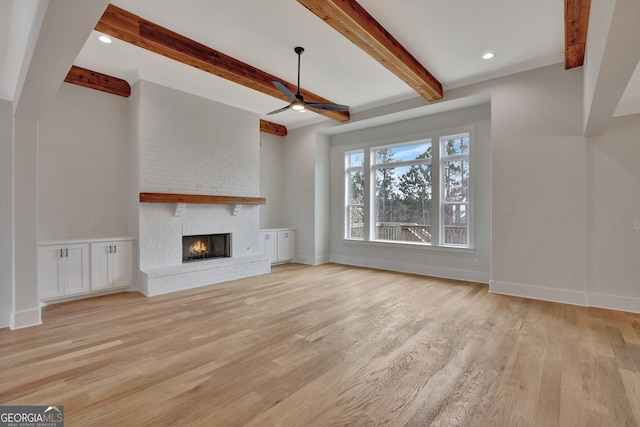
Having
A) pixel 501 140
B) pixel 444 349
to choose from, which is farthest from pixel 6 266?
pixel 501 140

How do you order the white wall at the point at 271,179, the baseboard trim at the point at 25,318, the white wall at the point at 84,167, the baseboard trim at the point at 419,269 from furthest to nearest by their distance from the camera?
the white wall at the point at 271,179
the baseboard trim at the point at 419,269
the white wall at the point at 84,167
the baseboard trim at the point at 25,318

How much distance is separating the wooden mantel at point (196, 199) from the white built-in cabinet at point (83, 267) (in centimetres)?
76

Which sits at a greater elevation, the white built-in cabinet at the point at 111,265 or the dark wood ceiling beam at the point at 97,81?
the dark wood ceiling beam at the point at 97,81

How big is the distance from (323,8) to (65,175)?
4343 mm

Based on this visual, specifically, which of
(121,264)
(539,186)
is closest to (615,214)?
(539,186)

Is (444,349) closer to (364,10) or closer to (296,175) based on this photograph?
(364,10)

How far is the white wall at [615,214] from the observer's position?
12.3 feet

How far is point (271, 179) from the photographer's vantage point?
7.56 metres

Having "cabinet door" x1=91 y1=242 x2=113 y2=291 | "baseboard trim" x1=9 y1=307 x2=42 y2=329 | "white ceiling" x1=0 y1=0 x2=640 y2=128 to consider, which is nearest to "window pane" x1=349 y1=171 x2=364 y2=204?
"white ceiling" x1=0 y1=0 x2=640 y2=128

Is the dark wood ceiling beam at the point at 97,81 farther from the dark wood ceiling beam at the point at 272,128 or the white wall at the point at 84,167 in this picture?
the dark wood ceiling beam at the point at 272,128

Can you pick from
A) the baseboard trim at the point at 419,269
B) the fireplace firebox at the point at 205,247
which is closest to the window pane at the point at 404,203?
the baseboard trim at the point at 419,269

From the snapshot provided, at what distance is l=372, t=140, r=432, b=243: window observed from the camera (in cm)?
604

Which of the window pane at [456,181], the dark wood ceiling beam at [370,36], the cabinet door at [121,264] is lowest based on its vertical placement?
the cabinet door at [121,264]

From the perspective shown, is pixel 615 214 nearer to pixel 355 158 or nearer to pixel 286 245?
pixel 355 158
